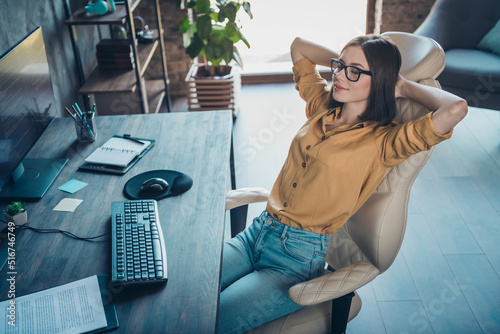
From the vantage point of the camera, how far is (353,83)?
5.01 feet

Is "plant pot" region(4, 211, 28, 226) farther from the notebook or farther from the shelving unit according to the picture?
the shelving unit

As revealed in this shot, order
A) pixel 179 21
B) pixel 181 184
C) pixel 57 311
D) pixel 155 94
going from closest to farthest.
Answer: pixel 57 311
pixel 181 184
pixel 155 94
pixel 179 21

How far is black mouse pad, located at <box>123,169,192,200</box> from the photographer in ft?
5.26

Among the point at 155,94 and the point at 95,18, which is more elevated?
the point at 95,18

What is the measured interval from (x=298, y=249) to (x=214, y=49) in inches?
89.9

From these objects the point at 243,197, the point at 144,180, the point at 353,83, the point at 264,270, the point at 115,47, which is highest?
the point at 353,83

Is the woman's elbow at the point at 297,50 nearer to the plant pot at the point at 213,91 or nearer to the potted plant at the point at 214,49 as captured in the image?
the potted plant at the point at 214,49

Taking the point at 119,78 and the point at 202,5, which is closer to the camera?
the point at 119,78

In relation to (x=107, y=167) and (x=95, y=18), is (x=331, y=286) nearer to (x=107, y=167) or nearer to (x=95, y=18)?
(x=107, y=167)

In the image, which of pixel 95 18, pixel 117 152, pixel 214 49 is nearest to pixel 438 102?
pixel 117 152

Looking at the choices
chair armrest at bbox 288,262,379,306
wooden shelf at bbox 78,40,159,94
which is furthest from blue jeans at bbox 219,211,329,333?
wooden shelf at bbox 78,40,159,94

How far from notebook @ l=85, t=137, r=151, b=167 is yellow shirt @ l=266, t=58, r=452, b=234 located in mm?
574

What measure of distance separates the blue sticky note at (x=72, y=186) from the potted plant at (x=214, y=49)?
200 centimetres

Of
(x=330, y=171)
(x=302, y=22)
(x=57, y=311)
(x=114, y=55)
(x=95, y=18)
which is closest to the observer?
(x=57, y=311)
